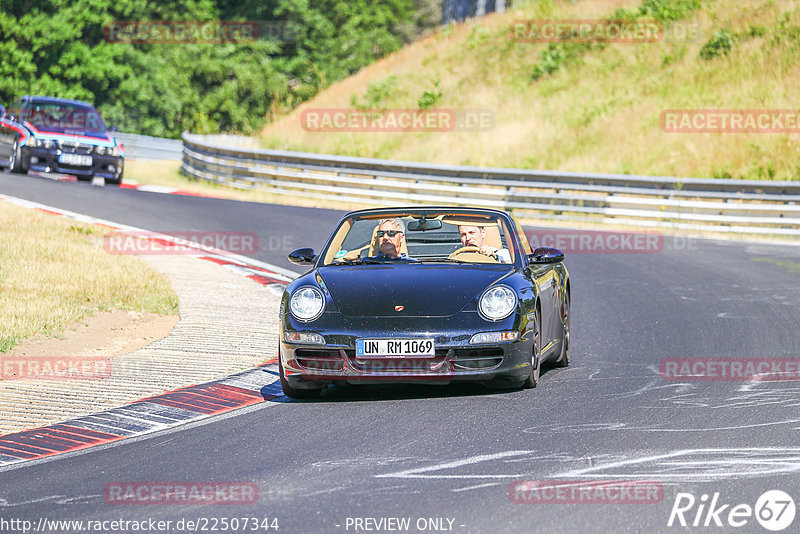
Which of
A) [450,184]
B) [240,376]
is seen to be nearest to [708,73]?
[450,184]

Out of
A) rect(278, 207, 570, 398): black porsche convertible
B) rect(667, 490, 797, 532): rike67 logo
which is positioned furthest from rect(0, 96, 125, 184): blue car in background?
rect(667, 490, 797, 532): rike67 logo

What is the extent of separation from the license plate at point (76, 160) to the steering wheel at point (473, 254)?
735 inches

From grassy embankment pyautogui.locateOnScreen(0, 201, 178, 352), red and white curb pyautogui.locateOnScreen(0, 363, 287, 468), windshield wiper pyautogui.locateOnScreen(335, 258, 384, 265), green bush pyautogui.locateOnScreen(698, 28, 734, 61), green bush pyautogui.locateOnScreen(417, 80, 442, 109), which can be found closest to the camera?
red and white curb pyautogui.locateOnScreen(0, 363, 287, 468)

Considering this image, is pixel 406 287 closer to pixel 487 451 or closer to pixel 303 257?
pixel 303 257

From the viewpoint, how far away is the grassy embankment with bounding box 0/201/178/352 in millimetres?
10930

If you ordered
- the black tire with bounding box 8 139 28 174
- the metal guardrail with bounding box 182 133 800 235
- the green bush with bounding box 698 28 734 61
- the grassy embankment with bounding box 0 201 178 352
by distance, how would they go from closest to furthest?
the grassy embankment with bounding box 0 201 178 352 → the metal guardrail with bounding box 182 133 800 235 → the black tire with bounding box 8 139 28 174 → the green bush with bounding box 698 28 734 61

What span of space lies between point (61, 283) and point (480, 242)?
561cm

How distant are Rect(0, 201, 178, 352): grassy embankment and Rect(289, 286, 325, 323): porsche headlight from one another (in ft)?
9.80

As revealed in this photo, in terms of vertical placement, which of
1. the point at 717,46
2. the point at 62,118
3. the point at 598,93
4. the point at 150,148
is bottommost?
the point at 150,148

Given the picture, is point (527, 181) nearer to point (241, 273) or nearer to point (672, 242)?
point (672, 242)

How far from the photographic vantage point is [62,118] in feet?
86.5

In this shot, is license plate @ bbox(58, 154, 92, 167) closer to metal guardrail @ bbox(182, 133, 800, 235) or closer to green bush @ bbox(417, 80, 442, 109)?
metal guardrail @ bbox(182, 133, 800, 235)

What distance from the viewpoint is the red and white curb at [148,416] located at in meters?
6.89

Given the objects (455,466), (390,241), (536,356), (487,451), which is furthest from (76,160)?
(455,466)
